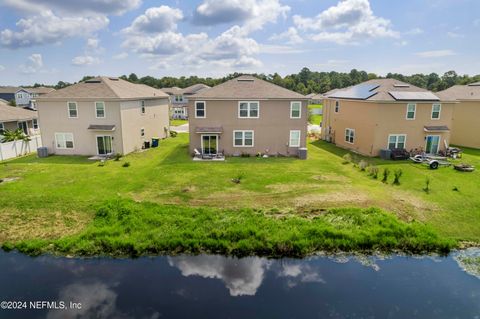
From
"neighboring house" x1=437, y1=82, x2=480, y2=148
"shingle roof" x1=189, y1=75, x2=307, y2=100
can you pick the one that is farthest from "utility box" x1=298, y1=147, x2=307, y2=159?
"neighboring house" x1=437, y1=82, x2=480, y2=148

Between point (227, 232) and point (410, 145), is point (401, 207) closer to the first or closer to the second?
point (227, 232)

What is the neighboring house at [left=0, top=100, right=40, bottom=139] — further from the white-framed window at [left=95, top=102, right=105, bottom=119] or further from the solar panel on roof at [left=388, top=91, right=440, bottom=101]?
A: the solar panel on roof at [left=388, top=91, right=440, bottom=101]

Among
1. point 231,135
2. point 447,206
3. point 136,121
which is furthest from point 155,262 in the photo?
point 136,121

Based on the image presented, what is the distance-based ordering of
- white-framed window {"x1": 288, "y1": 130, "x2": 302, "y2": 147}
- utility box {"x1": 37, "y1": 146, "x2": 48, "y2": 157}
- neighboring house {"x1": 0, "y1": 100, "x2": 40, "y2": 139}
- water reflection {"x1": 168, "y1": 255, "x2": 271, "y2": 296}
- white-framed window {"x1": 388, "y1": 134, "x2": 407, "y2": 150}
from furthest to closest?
1. neighboring house {"x1": 0, "y1": 100, "x2": 40, "y2": 139}
2. white-framed window {"x1": 388, "y1": 134, "x2": 407, "y2": 150}
3. white-framed window {"x1": 288, "y1": 130, "x2": 302, "y2": 147}
4. utility box {"x1": 37, "y1": 146, "x2": 48, "y2": 157}
5. water reflection {"x1": 168, "y1": 255, "x2": 271, "y2": 296}

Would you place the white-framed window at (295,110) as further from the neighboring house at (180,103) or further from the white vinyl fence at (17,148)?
the neighboring house at (180,103)

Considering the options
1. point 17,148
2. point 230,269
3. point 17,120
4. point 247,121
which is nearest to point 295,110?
point 247,121

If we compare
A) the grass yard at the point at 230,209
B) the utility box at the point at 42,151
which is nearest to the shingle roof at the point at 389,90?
the grass yard at the point at 230,209
